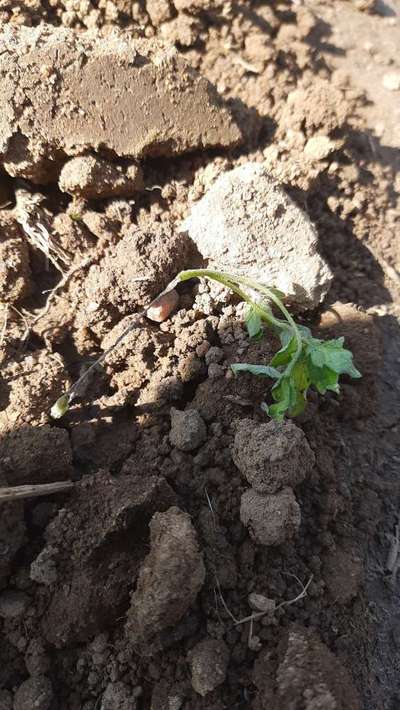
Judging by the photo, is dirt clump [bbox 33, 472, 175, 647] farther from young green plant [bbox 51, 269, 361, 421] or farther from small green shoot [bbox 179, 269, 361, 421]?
small green shoot [bbox 179, 269, 361, 421]

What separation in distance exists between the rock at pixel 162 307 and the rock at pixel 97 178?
0.49m

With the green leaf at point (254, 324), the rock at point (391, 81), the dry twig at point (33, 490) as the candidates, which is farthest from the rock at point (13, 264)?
the rock at point (391, 81)

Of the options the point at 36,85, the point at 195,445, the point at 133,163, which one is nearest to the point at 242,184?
the point at 133,163

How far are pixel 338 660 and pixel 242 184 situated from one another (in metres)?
1.68

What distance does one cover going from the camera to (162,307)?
2.01m

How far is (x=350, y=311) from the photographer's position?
2.12 m

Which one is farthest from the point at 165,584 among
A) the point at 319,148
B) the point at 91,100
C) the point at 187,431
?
the point at 319,148

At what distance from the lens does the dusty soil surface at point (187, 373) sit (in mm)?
1538

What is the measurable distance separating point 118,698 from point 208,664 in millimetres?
281

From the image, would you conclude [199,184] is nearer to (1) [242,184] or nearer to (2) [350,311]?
(1) [242,184]

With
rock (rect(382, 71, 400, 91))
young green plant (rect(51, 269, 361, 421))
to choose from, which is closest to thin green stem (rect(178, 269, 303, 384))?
young green plant (rect(51, 269, 361, 421))

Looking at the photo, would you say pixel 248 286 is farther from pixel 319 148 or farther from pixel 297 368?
pixel 319 148

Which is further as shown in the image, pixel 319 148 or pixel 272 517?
pixel 319 148

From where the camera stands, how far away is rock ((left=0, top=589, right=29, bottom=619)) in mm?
1566
